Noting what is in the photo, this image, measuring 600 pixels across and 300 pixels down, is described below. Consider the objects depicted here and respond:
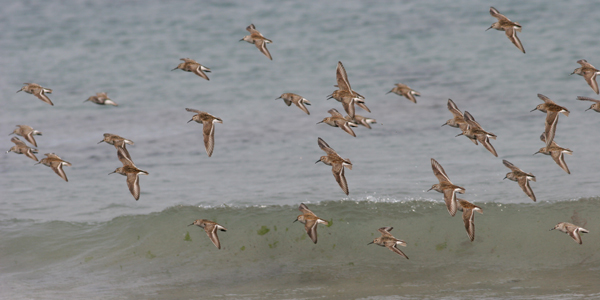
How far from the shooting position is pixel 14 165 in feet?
37.8

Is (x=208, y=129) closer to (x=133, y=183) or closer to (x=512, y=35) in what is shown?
(x=133, y=183)

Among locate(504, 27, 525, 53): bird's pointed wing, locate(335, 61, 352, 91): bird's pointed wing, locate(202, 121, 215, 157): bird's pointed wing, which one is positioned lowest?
locate(202, 121, 215, 157): bird's pointed wing

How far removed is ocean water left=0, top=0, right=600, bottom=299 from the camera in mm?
7383

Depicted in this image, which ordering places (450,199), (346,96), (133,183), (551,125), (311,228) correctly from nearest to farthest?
1. (450,199)
2. (551,125)
3. (311,228)
4. (133,183)
5. (346,96)

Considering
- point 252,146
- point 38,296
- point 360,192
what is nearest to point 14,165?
point 252,146

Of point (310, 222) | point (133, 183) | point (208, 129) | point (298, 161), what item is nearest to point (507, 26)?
point (310, 222)

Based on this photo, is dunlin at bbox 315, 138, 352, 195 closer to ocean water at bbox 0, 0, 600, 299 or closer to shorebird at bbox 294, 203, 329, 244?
shorebird at bbox 294, 203, 329, 244

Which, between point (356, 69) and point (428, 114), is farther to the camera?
point (356, 69)

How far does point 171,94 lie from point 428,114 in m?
5.75

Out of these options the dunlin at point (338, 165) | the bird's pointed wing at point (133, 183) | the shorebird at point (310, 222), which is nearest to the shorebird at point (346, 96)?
the dunlin at point (338, 165)

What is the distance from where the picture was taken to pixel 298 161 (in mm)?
10688

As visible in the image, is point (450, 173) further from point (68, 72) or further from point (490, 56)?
point (68, 72)

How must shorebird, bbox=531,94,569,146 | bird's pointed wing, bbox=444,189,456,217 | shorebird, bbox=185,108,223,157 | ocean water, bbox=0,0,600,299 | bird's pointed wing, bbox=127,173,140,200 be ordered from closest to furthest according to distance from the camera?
bird's pointed wing, bbox=444,189,456,217
shorebird, bbox=531,94,569,146
shorebird, bbox=185,108,223,157
bird's pointed wing, bbox=127,173,140,200
ocean water, bbox=0,0,600,299

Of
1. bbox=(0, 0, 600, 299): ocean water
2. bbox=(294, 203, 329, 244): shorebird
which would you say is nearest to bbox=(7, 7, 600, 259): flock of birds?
bbox=(294, 203, 329, 244): shorebird
